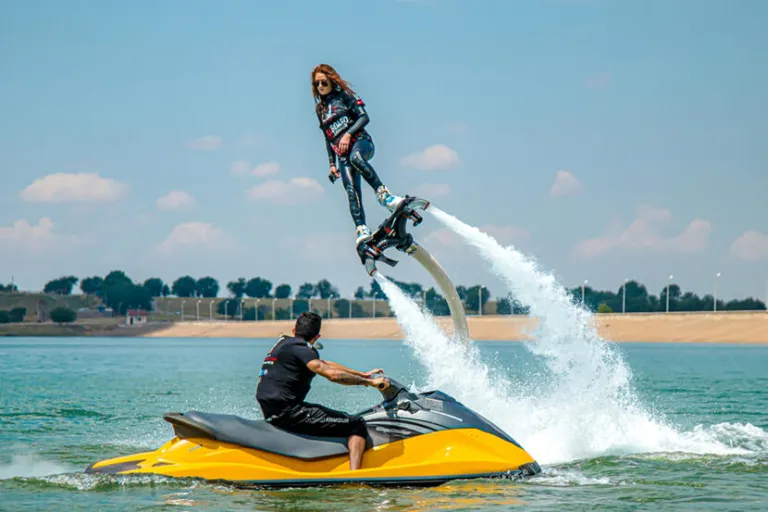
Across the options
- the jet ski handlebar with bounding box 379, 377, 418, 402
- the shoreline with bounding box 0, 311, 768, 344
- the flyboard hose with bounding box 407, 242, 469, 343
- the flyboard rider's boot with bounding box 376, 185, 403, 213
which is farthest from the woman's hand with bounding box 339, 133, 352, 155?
the shoreline with bounding box 0, 311, 768, 344

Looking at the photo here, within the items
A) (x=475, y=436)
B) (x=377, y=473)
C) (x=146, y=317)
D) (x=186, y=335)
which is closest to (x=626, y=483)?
(x=475, y=436)

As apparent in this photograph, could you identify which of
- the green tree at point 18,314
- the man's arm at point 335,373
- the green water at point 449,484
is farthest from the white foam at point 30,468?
the green tree at point 18,314

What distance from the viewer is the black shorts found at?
1027 centimetres

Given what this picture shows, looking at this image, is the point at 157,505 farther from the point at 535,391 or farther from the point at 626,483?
the point at 535,391

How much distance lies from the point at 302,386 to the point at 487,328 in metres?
117

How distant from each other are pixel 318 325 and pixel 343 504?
6.39 feet

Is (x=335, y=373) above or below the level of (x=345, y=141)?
below

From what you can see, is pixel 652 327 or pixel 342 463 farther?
pixel 652 327

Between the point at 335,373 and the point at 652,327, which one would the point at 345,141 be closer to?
the point at 335,373

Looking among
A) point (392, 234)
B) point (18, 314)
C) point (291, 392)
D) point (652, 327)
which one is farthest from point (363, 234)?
point (18, 314)

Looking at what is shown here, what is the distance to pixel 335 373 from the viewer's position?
10141mm

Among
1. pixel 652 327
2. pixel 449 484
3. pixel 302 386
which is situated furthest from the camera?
pixel 652 327

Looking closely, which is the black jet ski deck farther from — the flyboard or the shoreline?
the shoreline

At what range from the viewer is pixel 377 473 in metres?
10.5
